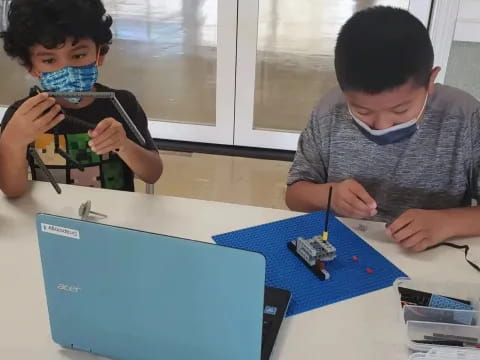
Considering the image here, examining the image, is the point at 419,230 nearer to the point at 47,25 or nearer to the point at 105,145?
the point at 105,145

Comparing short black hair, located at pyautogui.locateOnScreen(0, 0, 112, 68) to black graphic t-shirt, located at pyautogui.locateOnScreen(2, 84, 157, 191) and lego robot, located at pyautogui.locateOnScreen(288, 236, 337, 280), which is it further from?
Result: lego robot, located at pyautogui.locateOnScreen(288, 236, 337, 280)

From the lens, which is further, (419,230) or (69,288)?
(419,230)

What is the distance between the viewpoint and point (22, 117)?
3.55 feet

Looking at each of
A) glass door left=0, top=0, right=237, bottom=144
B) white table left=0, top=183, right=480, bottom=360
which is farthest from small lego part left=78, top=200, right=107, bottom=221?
glass door left=0, top=0, right=237, bottom=144

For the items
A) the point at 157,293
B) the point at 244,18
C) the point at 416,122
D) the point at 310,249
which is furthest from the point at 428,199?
the point at 244,18

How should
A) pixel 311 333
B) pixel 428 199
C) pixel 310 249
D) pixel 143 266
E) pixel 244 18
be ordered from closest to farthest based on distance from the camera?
pixel 143 266 → pixel 311 333 → pixel 310 249 → pixel 428 199 → pixel 244 18

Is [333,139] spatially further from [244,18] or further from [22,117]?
[244,18]

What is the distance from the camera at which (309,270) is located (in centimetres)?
92

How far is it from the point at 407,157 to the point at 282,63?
1837 millimetres

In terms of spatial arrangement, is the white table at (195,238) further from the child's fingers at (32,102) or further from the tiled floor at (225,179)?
the tiled floor at (225,179)

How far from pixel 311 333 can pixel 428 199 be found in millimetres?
591

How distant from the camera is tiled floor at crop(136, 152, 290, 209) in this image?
2471 mm

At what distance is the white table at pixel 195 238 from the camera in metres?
0.75

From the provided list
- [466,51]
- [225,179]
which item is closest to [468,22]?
[466,51]
